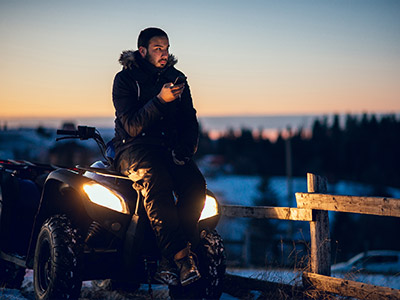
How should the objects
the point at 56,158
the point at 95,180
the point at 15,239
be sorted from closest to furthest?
1. the point at 95,180
2. the point at 15,239
3. the point at 56,158

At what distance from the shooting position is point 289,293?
19.3 ft

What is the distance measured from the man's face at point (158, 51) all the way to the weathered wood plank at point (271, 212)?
2.34m

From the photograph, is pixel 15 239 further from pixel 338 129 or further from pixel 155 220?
pixel 338 129

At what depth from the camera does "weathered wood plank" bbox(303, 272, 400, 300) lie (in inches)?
201

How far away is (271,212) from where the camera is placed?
6281 mm

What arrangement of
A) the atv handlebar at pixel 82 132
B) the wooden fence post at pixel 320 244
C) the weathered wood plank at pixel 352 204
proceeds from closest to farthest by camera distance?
1. the weathered wood plank at pixel 352 204
2. the atv handlebar at pixel 82 132
3. the wooden fence post at pixel 320 244

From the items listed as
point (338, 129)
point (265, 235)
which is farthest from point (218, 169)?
point (265, 235)

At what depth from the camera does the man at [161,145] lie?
13.9ft

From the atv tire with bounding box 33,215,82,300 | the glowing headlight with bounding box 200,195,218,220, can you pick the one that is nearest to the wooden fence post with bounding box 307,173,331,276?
the glowing headlight with bounding box 200,195,218,220

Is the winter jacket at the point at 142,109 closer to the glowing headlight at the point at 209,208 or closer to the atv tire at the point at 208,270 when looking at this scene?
the glowing headlight at the point at 209,208

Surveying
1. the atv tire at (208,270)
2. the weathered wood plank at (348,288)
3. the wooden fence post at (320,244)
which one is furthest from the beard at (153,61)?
the weathered wood plank at (348,288)

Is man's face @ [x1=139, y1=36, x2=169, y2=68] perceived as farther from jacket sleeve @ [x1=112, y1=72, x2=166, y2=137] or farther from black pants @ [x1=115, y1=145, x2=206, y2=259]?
black pants @ [x1=115, y1=145, x2=206, y2=259]

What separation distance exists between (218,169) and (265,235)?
310 ft

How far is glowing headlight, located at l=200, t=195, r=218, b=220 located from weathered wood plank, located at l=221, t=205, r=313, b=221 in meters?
1.32
